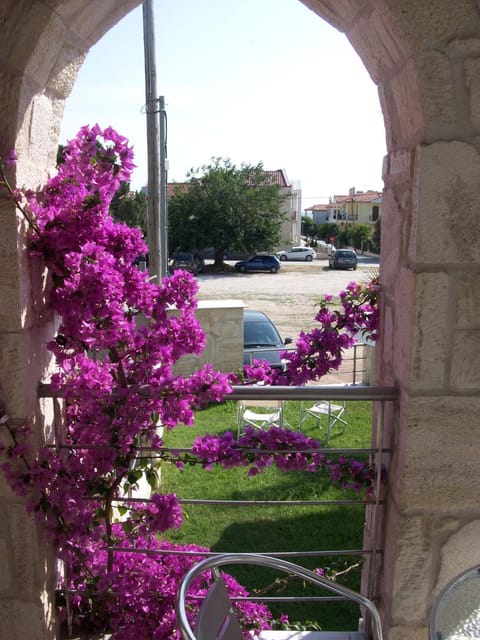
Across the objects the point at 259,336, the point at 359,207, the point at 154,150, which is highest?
the point at 359,207

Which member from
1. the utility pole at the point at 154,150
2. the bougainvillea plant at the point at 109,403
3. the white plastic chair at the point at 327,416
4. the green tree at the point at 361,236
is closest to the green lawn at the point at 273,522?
the white plastic chair at the point at 327,416

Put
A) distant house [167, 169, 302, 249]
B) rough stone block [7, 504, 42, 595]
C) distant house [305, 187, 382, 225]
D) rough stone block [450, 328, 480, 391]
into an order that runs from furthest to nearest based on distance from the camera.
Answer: distant house [305, 187, 382, 225] < distant house [167, 169, 302, 249] < rough stone block [7, 504, 42, 595] < rough stone block [450, 328, 480, 391]

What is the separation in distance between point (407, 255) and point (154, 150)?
21.2ft

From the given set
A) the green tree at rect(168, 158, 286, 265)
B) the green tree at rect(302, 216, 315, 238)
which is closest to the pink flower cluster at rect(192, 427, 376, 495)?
the green tree at rect(168, 158, 286, 265)

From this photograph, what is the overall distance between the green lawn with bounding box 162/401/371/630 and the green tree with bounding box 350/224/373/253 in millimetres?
39044

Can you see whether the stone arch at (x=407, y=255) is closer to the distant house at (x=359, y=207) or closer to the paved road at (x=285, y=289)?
the paved road at (x=285, y=289)

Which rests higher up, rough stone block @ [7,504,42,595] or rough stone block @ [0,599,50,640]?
rough stone block @ [7,504,42,595]

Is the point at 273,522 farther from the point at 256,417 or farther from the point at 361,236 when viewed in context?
the point at 361,236

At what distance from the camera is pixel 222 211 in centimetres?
2814

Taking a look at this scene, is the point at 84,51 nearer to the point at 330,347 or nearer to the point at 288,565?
the point at 330,347

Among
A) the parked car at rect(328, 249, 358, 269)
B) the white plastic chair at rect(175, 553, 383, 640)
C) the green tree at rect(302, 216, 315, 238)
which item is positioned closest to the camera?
the white plastic chair at rect(175, 553, 383, 640)

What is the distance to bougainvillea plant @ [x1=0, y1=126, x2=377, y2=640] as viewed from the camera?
5.57 ft

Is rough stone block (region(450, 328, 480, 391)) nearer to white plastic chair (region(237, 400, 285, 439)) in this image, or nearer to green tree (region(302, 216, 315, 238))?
white plastic chair (region(237, 400, 285, 439))

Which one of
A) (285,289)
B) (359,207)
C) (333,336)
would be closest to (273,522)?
(333,336)
